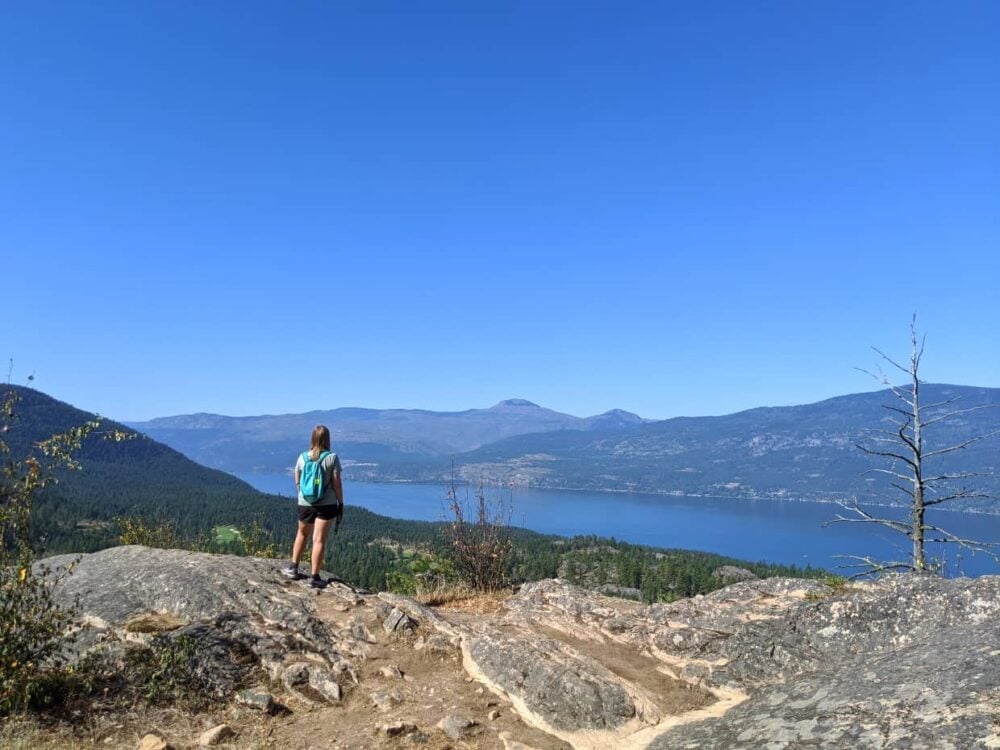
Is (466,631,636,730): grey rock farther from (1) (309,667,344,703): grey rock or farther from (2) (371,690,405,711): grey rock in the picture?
(1) (309,667,344,703): grey rock

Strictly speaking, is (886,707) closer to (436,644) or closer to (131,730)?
(436,644)

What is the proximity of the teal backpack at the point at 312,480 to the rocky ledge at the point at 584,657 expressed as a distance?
1231 millimetres

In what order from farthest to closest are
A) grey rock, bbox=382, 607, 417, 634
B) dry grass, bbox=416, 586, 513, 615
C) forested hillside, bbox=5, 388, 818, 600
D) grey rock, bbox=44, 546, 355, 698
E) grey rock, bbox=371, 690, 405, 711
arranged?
forested hillside, bbox=5, 388, 818, 600 < dry grass, bbox=416, 586, 513, 615 < grey rock, bbox=382, 607, 417, 634 < grey rock, bbox=44, 546, 355, 698 < grey rock, bbox=371, 690, 405, 711

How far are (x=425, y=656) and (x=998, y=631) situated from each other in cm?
558

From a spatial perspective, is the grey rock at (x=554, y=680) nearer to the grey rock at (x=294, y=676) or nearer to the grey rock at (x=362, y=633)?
the grey rock at (x=362, y=633)

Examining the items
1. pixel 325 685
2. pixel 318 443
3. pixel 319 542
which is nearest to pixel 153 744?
pixel 325 685

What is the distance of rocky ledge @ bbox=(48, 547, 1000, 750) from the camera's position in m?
4.54

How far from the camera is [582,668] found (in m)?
6.68

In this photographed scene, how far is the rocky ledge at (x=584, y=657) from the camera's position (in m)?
4.54

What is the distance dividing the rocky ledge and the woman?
1.48 ft

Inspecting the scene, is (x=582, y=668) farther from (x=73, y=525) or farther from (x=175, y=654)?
(x=73, y=525)

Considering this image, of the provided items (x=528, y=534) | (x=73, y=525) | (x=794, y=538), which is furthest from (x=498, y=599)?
(x=794, y=538)

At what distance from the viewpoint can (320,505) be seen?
9.03m

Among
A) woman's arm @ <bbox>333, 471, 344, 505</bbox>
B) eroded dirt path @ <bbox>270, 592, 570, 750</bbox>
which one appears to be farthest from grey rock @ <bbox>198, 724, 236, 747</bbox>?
woman's arm @ <bbox>333, 471, 344, 505</bbox>
